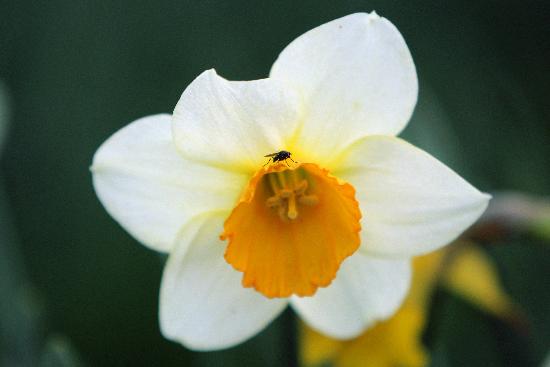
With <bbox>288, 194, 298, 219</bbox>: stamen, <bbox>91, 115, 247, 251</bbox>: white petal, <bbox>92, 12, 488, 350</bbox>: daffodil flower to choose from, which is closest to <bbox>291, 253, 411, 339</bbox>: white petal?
<bbox>92, 12, 488, 350</bbox>: daffodil flower

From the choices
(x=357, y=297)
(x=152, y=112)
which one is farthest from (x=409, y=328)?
(x=152, y=112)

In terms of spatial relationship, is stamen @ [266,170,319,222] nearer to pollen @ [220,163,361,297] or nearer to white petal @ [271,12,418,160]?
pollen @ [220,163,361,297]

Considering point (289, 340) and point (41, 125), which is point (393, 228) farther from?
point (41, 125)

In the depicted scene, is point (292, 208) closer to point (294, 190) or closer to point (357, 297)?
point (294, 190)

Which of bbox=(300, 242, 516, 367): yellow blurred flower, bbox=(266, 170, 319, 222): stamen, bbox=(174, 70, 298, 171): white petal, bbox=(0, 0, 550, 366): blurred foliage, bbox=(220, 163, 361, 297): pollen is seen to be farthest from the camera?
bbox=(0, 0, 550, 366): blurred foliage

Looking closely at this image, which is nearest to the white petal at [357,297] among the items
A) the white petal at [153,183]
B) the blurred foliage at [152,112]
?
the white petal at [153,183]

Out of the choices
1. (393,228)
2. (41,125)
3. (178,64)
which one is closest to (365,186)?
(393,228)
